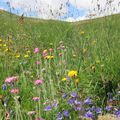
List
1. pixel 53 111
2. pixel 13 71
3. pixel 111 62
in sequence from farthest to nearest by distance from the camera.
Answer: pixel 13 71, pixel 111 62, pixel 53 111

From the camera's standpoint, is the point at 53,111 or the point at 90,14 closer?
the point at 53,111

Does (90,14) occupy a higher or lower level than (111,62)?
higher

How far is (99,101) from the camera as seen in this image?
3.60m

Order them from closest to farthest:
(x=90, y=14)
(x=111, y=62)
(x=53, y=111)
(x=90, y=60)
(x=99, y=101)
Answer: (x=53, y=111) < (x=99, y=101) < (x=111, y=62) < (x=90, y=60) < (x=90, y=14)

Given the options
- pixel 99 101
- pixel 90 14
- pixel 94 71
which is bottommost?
pixel 99 101

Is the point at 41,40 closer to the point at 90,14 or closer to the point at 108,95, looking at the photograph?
the point at 90,14

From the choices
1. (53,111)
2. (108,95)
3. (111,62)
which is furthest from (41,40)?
(53,111)

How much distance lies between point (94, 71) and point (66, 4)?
3733 mm


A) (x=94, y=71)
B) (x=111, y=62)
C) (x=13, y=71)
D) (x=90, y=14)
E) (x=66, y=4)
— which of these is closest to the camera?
(x=94, y=71)

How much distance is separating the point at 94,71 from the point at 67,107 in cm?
71

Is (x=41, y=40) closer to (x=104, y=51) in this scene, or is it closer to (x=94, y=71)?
(x=104, y=51)

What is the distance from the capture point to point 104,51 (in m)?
5.06

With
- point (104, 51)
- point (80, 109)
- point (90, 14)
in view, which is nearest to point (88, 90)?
point (80, 109)

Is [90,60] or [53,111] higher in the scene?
[90,60]
